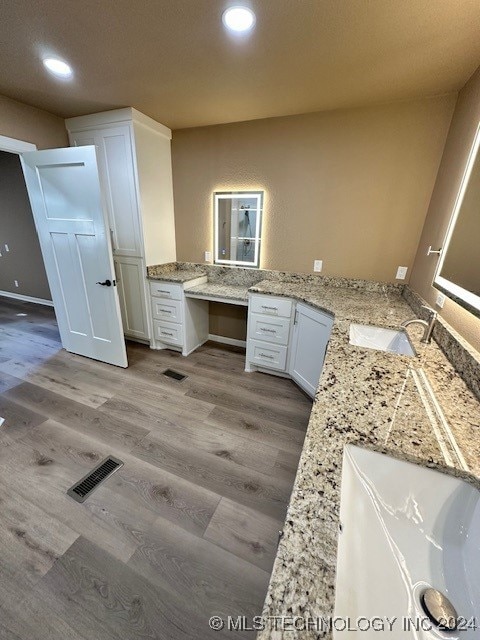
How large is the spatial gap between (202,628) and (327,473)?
38.8 inches

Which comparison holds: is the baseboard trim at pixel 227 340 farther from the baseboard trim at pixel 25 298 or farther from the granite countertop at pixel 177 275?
the baseboard trim at pixel 25 298

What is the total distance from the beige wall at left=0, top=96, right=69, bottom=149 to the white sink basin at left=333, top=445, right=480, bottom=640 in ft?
11.3

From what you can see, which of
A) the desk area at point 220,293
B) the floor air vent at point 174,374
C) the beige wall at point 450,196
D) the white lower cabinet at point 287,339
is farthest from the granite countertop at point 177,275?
the beige wall at point 450,196

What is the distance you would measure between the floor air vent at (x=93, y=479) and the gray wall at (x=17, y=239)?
3.89 m

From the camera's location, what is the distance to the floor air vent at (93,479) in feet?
4.71

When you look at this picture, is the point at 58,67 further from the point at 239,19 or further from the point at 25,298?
the point at 25,298

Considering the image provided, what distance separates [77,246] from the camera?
2.45 m

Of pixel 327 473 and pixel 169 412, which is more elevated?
pixel 327 473

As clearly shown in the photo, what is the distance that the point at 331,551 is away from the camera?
44 centimetres

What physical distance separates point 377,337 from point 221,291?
157 centimetres

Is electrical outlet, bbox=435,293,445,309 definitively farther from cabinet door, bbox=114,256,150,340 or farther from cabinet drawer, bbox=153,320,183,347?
cabinet door, bbox=114,256,150,340

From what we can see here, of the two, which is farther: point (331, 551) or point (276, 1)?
point (276, 1)

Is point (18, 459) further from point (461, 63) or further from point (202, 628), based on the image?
point (461, 63)

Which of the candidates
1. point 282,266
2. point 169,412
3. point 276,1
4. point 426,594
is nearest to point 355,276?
point 282,266
